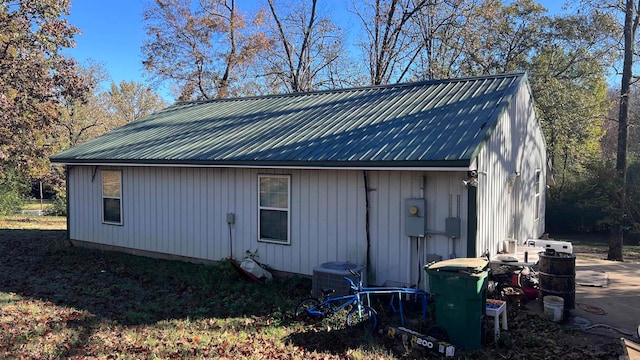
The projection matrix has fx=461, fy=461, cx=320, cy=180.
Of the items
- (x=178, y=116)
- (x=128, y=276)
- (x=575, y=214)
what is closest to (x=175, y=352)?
(x=128, y=276)

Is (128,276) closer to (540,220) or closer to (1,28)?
(540,220)

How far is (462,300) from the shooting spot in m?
5.50

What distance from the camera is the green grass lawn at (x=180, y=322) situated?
17.6ft

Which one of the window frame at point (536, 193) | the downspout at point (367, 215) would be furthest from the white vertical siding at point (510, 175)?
the downspout at point (367, 215)

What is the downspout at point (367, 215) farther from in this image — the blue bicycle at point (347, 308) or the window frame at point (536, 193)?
the window frame at point (536, 193)

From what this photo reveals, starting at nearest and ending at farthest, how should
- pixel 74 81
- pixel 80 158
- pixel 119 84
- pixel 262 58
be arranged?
pixel 80 158
pixel 74 81
pixel 262 58
pixel 119 84

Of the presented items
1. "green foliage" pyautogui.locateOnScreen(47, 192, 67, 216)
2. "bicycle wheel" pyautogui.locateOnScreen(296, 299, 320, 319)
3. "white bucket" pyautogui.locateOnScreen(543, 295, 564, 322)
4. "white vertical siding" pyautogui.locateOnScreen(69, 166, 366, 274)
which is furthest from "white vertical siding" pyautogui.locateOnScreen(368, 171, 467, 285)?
"green foliage" pyautogui.locateOnScreen(47, 192, 67, 216)

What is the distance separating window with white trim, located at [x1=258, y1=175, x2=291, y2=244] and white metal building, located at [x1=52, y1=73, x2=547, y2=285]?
3 centimetres

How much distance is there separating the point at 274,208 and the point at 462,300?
4272 millimetres

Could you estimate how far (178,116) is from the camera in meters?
13.9

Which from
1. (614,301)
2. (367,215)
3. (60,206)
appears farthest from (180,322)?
(60,206)

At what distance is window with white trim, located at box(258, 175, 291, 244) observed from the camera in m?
8.67

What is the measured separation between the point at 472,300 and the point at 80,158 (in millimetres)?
9812

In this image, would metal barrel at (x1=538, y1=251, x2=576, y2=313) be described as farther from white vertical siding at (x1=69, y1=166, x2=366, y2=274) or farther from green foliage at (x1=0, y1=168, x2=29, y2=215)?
green foliage at (x1=0, y1=168, x2=29, y2=215)
